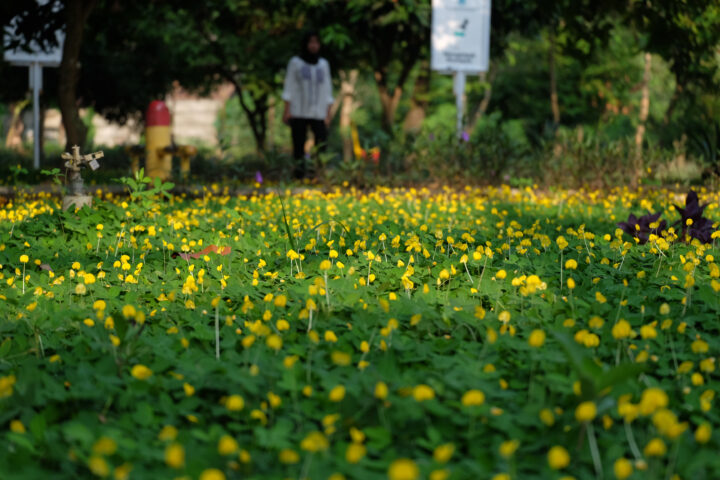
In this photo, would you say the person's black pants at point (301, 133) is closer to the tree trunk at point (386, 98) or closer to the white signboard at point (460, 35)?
the white signboard at point (460, 35)

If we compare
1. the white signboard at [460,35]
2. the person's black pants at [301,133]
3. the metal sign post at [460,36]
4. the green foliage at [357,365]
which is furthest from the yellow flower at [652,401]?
the white signboard at [460,35]

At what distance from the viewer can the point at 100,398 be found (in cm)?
232

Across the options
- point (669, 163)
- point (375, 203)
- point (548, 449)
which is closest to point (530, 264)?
point (548, 449)

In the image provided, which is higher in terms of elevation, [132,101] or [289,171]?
[132,101]

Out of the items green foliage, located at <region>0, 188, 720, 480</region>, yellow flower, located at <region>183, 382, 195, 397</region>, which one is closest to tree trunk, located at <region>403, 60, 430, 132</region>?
green foliage, located at <region>0, 188, 720, 480</region>

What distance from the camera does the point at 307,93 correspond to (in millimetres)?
10203

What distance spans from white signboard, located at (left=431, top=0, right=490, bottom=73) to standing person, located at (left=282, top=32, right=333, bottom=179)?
8.44 feet

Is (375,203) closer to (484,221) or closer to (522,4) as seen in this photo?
(484,221)

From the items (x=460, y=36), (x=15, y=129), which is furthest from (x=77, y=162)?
(x=15, y=129)

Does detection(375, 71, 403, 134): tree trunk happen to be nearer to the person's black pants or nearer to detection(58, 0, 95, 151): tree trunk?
the person's black pants

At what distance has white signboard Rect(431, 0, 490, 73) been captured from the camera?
12219 millimetres

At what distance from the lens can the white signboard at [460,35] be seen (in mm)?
12219

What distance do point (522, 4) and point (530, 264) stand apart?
38.6ft

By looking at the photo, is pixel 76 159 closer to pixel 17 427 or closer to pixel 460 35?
pixel 17 427
